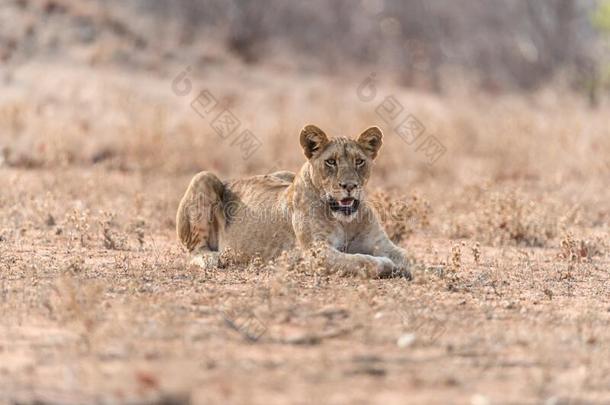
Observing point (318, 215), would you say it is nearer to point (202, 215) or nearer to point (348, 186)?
point (348, 186)

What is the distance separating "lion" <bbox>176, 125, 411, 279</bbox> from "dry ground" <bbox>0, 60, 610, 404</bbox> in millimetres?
208

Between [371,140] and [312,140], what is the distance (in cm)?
46

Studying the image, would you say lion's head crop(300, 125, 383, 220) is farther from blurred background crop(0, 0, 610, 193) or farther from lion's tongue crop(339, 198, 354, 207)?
blurred background crop(0, 0, 610, 193)

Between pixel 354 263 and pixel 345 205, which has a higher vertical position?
pixel 345 205

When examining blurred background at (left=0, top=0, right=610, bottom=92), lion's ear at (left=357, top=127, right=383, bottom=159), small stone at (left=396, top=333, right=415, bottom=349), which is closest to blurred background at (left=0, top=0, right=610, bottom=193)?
blurred background at (left=0, top=0, right=610, bottom=92)

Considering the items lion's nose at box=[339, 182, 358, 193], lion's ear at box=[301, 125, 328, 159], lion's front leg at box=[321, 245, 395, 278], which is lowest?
lion's front leg at box=[321, 245, 395, 278]

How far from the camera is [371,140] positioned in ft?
26.5

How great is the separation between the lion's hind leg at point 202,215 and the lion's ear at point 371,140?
145cm

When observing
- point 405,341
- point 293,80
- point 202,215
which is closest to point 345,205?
point 202,215

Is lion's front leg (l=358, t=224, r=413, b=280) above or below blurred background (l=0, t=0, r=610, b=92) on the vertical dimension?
below

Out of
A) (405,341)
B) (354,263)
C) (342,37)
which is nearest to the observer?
(405,341)

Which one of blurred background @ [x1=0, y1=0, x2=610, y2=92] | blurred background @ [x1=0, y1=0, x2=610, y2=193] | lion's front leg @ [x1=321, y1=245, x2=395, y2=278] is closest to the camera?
lion's front leg @ [x1=321, y1=245, x2=395, y2=278]

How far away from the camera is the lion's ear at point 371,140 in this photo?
7.99 meters

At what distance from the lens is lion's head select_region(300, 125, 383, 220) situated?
7.68 metres
